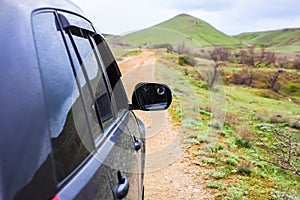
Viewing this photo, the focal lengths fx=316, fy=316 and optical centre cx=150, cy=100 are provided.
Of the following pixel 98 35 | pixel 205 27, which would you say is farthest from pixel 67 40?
pixel 205 27

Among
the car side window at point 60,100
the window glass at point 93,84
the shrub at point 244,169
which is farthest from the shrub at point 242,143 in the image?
the car side window at point 60,100

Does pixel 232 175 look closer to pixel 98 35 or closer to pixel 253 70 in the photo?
pixel 98 35

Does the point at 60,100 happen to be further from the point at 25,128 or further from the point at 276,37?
the point at 276,37

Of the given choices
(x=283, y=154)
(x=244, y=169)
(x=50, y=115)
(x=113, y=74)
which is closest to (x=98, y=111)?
(x=50, y=115)

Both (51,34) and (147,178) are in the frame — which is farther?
(147,178)

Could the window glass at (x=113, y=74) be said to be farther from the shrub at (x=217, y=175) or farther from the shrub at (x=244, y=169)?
the shrub at (x=244, y=169)

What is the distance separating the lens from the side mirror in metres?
2.46

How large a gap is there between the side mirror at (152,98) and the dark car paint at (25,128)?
136 cm

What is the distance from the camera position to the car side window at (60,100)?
0.96m

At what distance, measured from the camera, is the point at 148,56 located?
1839 cm

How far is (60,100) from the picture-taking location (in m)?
1.06

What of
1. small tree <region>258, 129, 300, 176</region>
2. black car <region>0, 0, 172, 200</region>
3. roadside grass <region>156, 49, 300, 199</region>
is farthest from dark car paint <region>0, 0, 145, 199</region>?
roadside grass <region>156, 49, 300, 199</region>

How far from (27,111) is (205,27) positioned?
2289 cm

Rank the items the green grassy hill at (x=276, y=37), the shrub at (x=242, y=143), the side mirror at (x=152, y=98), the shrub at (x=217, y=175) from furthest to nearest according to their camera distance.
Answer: the green grassy hill at (x=276, y=37) → the shrub at (x=242, y=143) → the shrub at (x=217, y=175) → the side mirror at (x=152, y=98)
